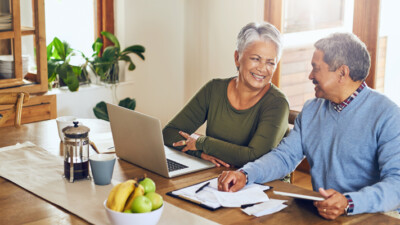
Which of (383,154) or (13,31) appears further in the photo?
(13,31)

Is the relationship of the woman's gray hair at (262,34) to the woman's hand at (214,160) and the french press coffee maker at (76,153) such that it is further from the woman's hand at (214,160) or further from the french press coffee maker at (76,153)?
the french press coffee maker at (76,153)

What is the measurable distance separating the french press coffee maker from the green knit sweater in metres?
0.53

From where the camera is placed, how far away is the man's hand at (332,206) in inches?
65.6

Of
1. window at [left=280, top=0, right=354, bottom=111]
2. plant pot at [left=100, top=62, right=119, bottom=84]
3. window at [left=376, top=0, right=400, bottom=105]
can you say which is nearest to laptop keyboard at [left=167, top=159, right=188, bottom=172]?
window at [left=376, top=0, right=400, bottom=105]

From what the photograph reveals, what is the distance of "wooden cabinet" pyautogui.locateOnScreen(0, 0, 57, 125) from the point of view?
3707 millimetres

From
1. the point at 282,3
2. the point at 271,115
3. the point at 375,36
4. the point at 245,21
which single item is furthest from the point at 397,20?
the point at 271,115

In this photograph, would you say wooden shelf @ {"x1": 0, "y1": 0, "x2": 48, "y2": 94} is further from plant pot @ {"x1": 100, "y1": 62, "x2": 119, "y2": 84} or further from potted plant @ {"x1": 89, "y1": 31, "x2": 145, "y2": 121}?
plant pot @ {"x1": 100, "y1": 62, "x2": 119, "y2": 84}

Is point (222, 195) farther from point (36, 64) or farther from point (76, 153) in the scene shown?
point (36, 64)

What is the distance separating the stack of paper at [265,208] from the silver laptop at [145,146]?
0.41 m

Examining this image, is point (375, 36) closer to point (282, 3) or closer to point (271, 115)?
point (282, 3)

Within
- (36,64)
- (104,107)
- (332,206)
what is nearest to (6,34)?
(36,64)

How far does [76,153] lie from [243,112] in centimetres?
84

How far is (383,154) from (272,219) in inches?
19.9

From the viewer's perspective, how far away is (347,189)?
2066 mm
